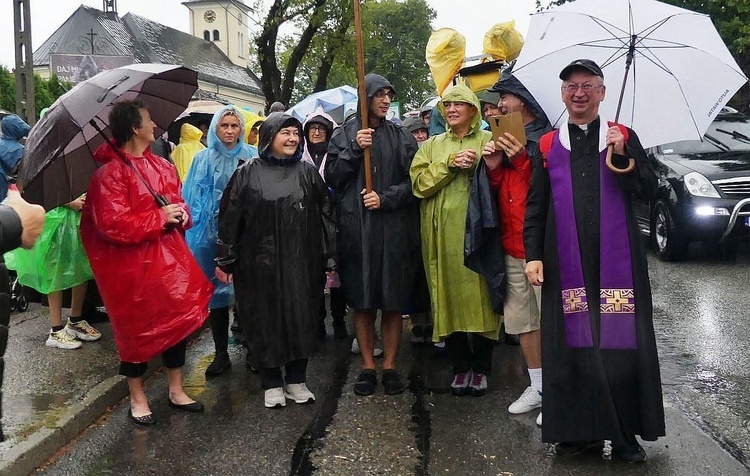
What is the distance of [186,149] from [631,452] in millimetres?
4923

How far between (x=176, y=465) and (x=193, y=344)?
9.06 ft

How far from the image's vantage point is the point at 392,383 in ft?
16.8

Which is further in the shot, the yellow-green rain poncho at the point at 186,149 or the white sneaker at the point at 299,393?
the yellow-green rain poncho at the point at 186,149

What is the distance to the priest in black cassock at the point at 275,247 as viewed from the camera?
475 cm

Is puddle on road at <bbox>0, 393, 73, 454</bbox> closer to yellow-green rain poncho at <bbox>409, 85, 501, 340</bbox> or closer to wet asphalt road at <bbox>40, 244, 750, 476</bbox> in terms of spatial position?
wet asphalt road at <bbox>40, 244, 750, 476</bbox>

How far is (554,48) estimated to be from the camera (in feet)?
13.5

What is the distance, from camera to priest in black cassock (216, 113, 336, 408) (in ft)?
15.6

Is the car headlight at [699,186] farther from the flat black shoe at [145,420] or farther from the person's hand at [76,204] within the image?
the flat black shoe at [145,420]

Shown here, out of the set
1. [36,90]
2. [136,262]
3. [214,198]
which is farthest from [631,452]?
[36,90]

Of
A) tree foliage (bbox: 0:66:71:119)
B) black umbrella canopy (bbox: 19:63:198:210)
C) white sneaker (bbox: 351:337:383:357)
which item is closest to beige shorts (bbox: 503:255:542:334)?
white sneaker (bbox: 351:337:383:357)

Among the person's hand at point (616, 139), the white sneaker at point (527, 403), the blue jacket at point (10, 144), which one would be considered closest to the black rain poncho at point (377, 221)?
the white sneaker at point (527, 403)

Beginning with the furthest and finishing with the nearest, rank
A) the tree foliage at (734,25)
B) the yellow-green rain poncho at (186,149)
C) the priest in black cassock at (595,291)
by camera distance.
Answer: the tree foliage at (734,25) < the yellow-green rain poncho at (186,149) < the priest in black cassock at (595,291)

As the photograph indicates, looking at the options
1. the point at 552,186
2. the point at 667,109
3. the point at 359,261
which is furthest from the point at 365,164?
the point at 667,109

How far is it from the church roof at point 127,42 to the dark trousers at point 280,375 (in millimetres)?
57828
